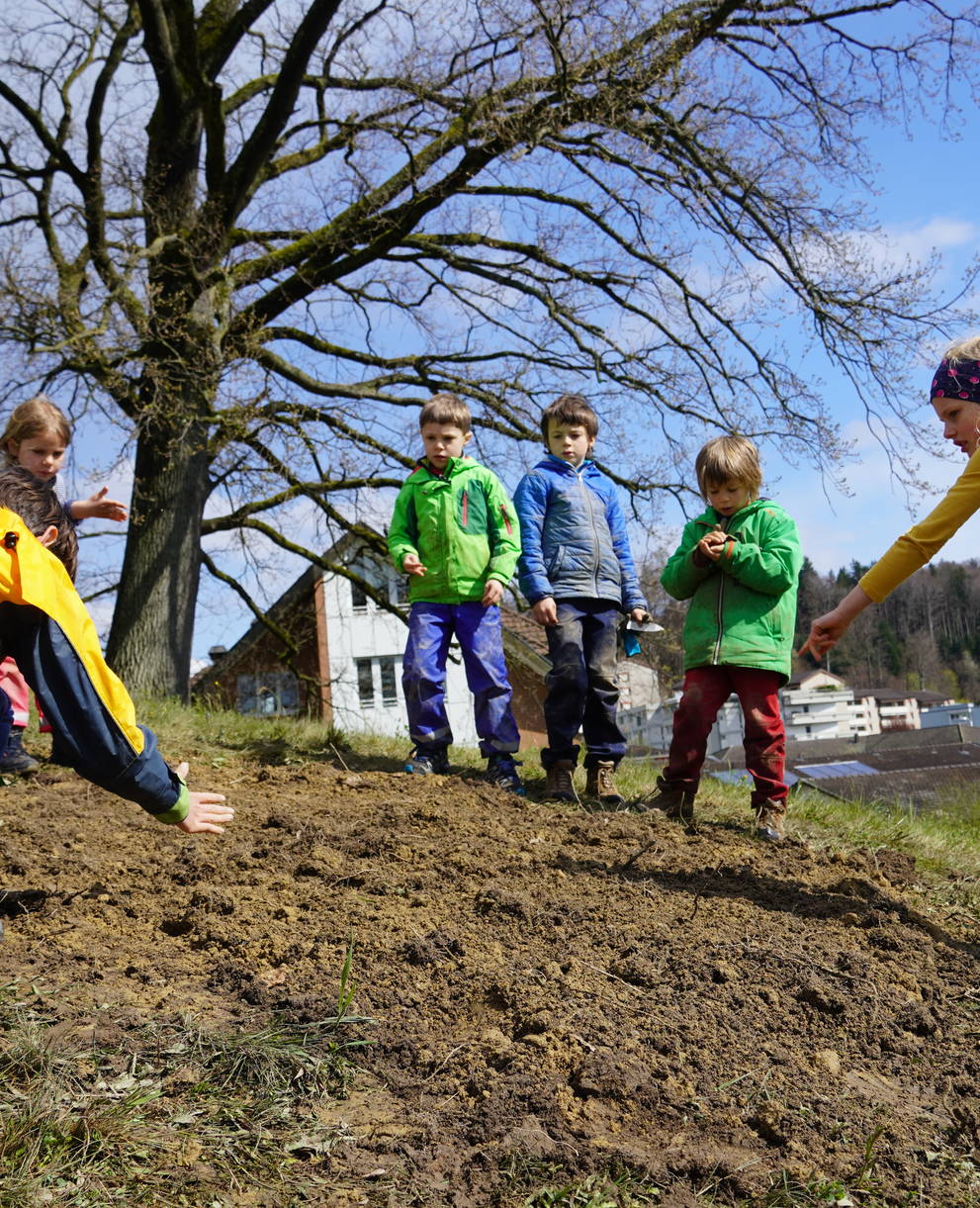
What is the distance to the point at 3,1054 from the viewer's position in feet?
7.73

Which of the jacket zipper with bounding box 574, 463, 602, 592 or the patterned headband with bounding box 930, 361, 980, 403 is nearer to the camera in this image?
the patterned headband with bounding box 930, 361, 980, 403

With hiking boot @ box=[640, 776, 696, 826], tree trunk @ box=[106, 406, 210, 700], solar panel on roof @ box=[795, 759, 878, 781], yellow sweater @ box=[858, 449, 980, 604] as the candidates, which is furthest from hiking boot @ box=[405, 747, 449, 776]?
solar panel on roof @ box=[795, 759, 878, 781]

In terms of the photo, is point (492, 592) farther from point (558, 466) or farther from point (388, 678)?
point (388, 678)

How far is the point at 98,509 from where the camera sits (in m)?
4.38

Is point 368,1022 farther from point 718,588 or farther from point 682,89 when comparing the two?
point 682,89

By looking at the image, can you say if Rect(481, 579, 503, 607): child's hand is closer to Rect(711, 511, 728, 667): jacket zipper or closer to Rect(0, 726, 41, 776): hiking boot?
Rect(711, 511, 728, 667): jacket zipper

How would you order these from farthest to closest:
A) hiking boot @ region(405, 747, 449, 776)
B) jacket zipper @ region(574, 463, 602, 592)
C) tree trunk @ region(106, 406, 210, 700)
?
1. tree trunk @ region(106, 406, 210, 700)
2. jacket zipper @ region(574, 463, 602, 592)
3. hiking boot @ region(405, 747, 449, 776)

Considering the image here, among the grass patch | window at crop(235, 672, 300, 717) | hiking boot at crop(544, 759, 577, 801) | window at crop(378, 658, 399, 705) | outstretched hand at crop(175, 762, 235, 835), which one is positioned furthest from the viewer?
window at crop(378, 658, 399, 705)

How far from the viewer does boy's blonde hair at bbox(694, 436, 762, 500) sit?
512 cm

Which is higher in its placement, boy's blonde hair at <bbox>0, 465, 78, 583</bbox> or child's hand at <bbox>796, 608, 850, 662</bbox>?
boy's blonde hair at <bbox>0, 465, 78, 583</bbox>

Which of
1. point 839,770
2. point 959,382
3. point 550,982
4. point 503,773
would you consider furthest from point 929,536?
point 839,770

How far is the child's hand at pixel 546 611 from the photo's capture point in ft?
18.0

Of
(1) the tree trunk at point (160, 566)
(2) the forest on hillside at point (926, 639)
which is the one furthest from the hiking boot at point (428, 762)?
(2) the forest on hillside at point (926, 639)

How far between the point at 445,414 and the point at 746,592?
1.97m
